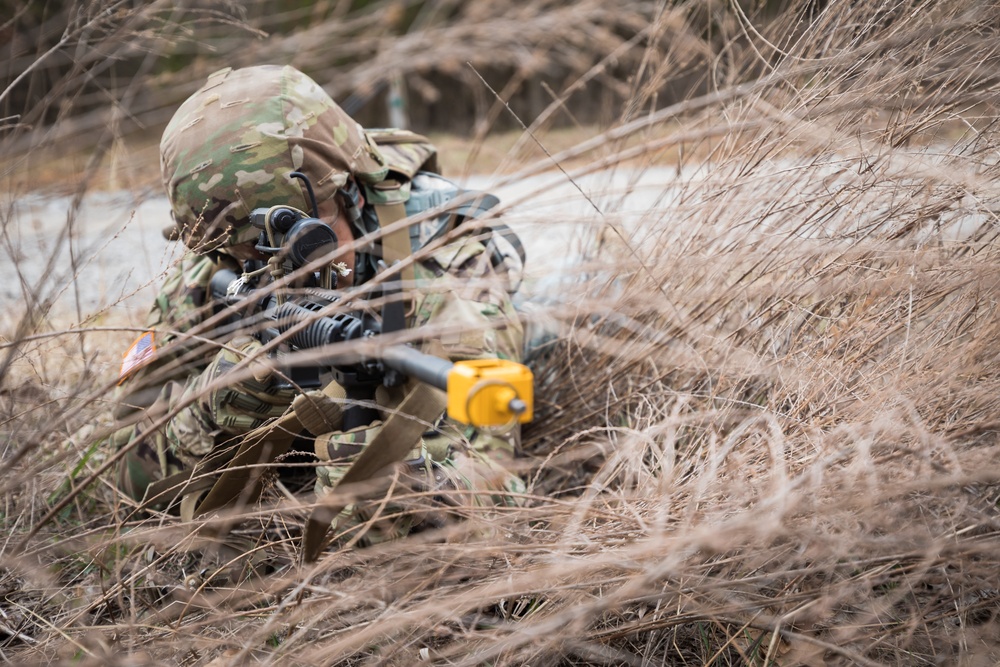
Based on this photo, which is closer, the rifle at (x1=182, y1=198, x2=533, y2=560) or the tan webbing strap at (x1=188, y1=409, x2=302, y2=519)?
the rifle at (x1=182, y1=198, x2=533, y2=560)

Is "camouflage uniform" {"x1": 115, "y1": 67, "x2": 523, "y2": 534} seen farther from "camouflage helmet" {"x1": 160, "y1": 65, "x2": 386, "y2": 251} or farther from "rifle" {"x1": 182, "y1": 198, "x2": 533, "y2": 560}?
"rifle" {"x1": 182, "y1": 198, "x2": 533, "y2": 560}

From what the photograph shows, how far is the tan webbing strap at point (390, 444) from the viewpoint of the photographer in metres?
1.22

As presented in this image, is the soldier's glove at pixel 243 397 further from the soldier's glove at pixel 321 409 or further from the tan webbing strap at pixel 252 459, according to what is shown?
the soldier's glove at pixel 321 409

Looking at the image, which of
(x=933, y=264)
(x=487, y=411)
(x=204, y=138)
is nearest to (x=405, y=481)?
(x=487, y=411)

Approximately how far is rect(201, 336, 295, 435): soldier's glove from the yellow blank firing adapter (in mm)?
875

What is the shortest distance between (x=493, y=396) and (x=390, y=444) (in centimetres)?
41

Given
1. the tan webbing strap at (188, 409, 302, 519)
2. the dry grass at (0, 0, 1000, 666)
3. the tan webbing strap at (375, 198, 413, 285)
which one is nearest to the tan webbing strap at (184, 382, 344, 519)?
the tan webbing strap at (188, 409, 302, 519)

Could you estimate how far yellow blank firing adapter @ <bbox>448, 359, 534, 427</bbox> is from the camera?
93 centimetres

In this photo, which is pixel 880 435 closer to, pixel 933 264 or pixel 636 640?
pixel 933 264

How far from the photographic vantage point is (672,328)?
6.16ft

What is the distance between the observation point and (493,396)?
0.93m

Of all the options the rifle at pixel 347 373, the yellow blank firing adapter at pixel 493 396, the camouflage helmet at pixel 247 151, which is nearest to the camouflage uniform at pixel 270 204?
the camouflage helmet at pixel 247 151

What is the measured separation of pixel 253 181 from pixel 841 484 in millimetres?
1411

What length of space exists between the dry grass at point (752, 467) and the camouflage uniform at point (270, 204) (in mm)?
197
